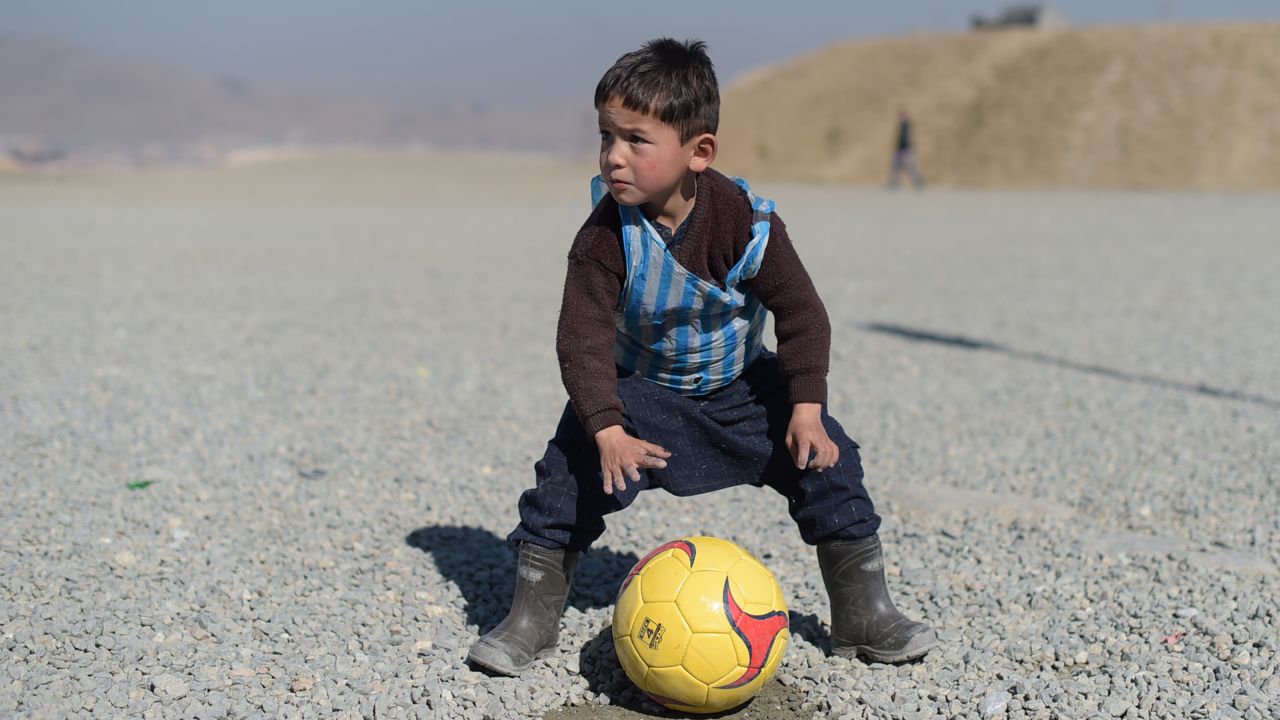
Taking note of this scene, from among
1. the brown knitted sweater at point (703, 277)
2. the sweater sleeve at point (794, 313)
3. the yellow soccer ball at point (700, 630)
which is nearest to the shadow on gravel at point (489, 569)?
the yellow soccer ball at point (700, 630)

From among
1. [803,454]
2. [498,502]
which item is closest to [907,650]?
[803,454]

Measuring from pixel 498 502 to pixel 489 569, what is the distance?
817mm

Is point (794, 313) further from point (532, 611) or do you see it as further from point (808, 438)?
point (532, 611)

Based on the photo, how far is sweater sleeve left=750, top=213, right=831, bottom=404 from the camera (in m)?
3.05

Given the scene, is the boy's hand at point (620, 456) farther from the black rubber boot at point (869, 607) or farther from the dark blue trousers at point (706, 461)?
the black rubber boot at point (869, 607)

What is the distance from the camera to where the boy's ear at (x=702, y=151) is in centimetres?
297

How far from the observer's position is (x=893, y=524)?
457 centimetres

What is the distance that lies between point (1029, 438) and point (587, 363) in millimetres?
3793

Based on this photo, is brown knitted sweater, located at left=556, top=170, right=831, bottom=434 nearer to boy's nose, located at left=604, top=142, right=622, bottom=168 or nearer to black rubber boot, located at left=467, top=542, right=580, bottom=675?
boy's nose, located at left=604, top=142, right=622, bottom=168

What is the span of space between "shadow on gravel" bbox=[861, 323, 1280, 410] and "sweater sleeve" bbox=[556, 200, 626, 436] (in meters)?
5.46

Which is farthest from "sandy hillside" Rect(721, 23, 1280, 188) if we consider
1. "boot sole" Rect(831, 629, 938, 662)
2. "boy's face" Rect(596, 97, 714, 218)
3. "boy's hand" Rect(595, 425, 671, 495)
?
"boy's hand" Rect(595, 425, 671, 495)

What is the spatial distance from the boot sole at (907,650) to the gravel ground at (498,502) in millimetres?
52

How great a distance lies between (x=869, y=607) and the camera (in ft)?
10.8

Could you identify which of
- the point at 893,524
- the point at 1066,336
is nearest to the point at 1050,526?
the point at 893,524
